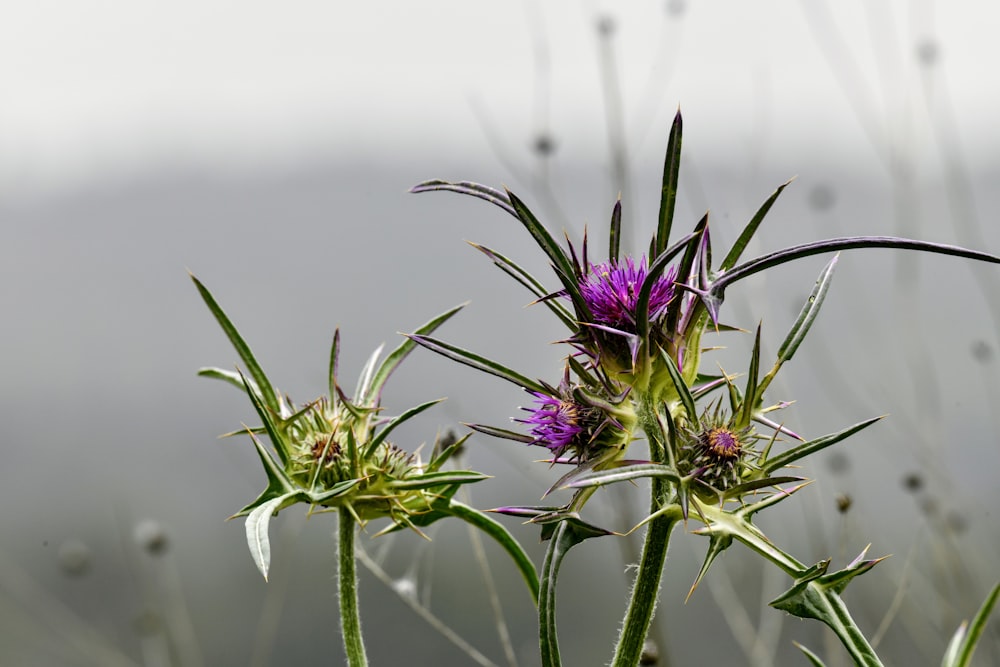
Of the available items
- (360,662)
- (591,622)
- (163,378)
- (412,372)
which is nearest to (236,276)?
(163,378)

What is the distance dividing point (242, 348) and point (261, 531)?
335mm

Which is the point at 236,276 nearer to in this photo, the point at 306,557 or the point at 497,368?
the point at 306,557

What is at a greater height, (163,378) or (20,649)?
(163,378)

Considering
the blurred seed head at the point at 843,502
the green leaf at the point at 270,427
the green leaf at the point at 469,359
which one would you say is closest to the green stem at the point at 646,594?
the green leaf at the point at 469,359

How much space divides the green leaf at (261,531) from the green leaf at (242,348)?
211 millimetres

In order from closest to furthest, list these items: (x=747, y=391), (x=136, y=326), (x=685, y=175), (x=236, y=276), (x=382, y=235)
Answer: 1. (x=747, y=391)
2. (x=685, y=175)
3. (x=382, y=235)
4. (x=236, y=276)
5. (x=136, y=326)

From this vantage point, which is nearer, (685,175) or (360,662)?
(360,662)

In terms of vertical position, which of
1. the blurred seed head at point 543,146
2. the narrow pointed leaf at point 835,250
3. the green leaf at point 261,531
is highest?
the blurred seed head at point 543,146

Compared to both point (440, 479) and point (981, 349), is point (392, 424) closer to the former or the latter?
point (440, 479)

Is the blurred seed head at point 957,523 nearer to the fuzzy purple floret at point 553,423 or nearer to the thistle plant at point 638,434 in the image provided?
the thistle plant at point 638,434

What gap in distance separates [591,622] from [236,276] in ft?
28.4

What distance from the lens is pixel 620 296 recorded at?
3.42ft

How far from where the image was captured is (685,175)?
2.78 m

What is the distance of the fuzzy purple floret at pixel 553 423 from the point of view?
3.38 ft
